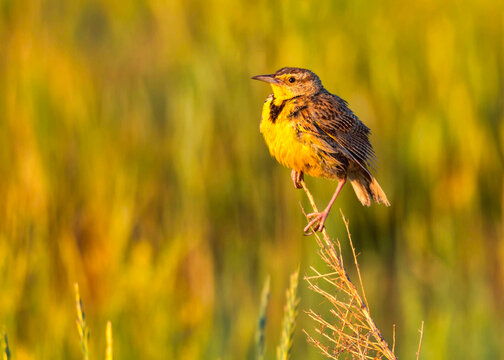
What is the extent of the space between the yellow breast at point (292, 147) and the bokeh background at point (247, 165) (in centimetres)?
133

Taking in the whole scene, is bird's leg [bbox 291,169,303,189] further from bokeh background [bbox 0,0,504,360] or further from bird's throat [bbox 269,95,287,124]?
bokeh background [bbox 0,0,504,360]

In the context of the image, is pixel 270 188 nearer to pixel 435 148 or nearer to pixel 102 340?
pixel 435 148

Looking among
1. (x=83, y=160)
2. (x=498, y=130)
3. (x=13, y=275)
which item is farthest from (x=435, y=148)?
(x=13, y=275)

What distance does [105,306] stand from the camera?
9.98 ft

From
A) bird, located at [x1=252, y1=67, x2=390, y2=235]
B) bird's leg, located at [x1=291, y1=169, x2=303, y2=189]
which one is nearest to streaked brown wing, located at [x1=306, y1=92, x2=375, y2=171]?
bird, located at [x1=252, y1=67, x2=390, y2=235]

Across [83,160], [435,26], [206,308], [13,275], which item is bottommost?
[206,308]

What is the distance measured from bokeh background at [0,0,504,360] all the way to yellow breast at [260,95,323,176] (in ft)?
4.36

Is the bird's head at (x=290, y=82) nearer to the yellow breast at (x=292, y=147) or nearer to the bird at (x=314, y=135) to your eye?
the bird at (x=314, y=135)

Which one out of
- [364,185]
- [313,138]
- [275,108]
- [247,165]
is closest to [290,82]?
[275,108]

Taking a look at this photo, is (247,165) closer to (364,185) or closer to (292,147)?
(364,185)

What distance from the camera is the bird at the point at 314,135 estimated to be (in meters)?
1.83

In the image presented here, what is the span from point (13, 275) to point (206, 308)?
2.58 feet

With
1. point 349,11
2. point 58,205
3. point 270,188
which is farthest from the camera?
point 349,11

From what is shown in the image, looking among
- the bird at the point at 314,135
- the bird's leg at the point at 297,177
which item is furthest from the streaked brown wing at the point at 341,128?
the bird's leg at the point at 297,177
